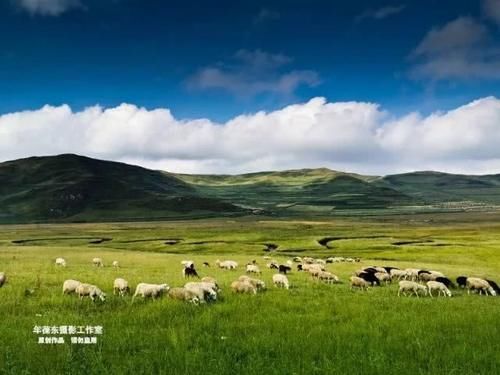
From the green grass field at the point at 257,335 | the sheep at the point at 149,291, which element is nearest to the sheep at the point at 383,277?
the green grass field at the point at 257,335

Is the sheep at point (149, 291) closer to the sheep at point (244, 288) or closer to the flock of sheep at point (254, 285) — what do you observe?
the flock of sheep at point (254, 285)

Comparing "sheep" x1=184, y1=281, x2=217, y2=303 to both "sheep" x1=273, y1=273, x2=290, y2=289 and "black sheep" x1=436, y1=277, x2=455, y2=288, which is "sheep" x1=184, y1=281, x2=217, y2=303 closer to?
"sheep" x1=273, y1=273, x2=290, y2=289

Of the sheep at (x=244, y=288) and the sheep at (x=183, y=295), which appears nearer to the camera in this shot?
the sheep at (x=183, y=295)

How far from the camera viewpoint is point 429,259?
6538 cm

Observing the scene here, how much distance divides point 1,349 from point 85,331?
237cm

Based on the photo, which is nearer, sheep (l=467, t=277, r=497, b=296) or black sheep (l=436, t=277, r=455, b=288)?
sheep (l=467, t=277, r=497, b=296)

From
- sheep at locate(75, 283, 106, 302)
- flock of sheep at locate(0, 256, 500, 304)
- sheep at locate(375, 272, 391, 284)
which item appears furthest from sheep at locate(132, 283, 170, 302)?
sheep at locate(375, 272, 391, 284)

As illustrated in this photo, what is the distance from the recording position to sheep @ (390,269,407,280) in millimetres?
37534

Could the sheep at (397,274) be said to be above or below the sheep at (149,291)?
below

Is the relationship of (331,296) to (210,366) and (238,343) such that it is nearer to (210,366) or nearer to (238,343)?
(238,343)

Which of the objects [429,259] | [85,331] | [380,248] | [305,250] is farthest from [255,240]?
[85,331]

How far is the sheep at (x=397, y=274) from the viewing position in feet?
123

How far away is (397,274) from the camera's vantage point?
38.4 metres

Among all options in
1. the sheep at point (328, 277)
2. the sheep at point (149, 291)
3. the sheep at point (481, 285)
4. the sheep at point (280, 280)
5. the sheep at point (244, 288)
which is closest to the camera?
the sheep at point (149, 291)
